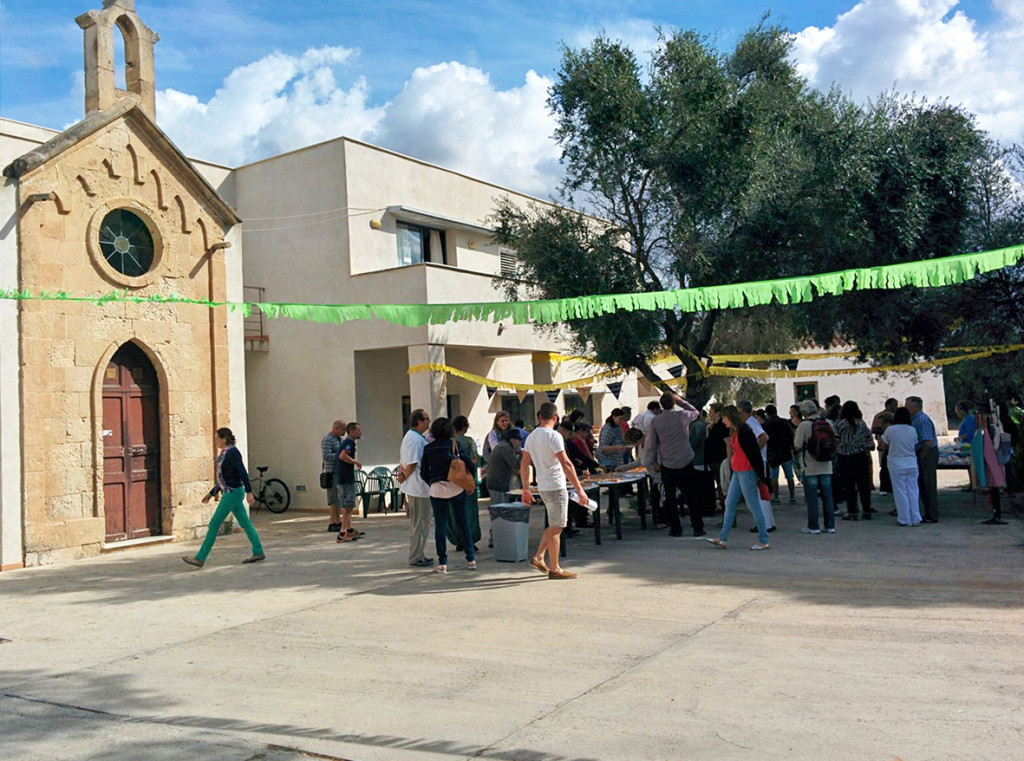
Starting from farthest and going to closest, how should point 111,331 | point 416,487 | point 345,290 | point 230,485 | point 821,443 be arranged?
point 345,290 < point 111,331 < point 821,443 < point 230,485 < point 416,487

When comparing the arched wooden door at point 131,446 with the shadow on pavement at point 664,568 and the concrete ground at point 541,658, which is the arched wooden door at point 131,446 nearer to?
the shadow on pavement at point 664,568

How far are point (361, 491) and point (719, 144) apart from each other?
924 cm

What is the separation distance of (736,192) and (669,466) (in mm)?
4485

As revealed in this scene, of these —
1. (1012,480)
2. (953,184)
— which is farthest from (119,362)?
(1012,480)

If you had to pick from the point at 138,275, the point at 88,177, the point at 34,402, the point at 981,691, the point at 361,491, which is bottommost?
the point at 981,691

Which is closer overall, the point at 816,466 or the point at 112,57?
the point at 816,466

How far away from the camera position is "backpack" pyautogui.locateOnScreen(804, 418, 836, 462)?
438 inches

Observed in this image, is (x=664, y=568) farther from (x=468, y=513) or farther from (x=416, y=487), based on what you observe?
(x=416, y=487)

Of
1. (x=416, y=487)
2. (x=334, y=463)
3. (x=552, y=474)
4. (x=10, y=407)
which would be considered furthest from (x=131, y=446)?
(x=552, y=474)

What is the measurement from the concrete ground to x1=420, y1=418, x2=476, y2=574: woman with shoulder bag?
0.52 m

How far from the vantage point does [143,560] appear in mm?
11914

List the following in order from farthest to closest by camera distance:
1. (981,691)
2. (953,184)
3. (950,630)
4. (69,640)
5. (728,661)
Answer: (953,184) < (69,640) < (950,630) < (728,661) < (981,691)

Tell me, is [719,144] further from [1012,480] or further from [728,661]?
[728,661]

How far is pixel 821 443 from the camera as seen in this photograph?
11.1 m
